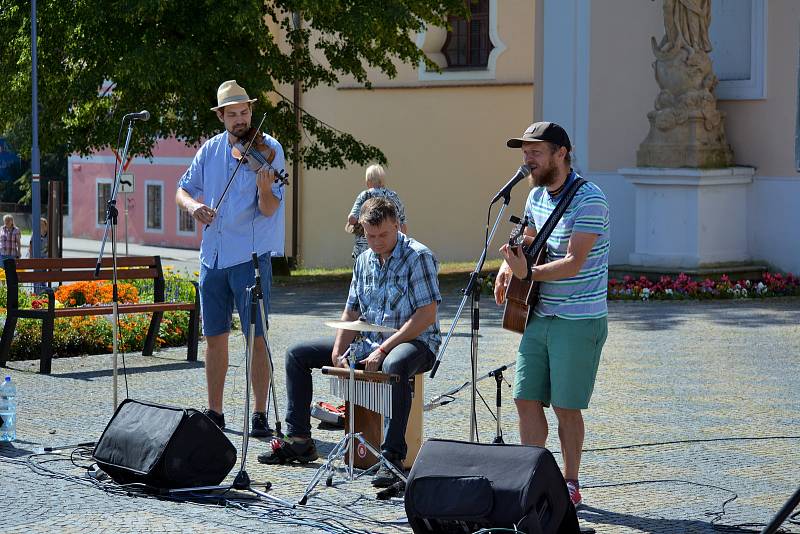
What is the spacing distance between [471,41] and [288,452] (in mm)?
23490

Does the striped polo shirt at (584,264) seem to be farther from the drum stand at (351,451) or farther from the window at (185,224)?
the window at (185,224)

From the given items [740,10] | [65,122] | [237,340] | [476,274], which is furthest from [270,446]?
[65,122]

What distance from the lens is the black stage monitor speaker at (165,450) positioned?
6664 mm

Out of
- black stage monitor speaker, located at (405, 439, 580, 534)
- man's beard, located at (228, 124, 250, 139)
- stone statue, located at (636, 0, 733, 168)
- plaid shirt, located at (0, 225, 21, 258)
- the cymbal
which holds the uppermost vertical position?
stone statue, located at (636, 0, 733, 168)

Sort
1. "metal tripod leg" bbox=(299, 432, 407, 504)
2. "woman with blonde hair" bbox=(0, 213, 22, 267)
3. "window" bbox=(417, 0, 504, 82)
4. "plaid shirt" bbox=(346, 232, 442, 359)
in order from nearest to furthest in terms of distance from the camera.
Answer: "metal tripod leg" bbox=(299, 432, 407, 504)
"plaid shirt" bbox=(346, 232, 442, 359)
"woman with blonde hair" bbox=(0, 213, 22, 267)
"window" bbox=(417, 0, 504, 82)

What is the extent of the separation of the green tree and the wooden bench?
861cm

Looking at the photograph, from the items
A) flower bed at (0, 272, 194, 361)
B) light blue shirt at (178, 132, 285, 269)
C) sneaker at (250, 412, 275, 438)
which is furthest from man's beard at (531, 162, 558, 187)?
flower bed at (0, 272, 194, 361)

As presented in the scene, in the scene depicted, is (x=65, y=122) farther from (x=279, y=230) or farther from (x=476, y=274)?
(x=476, y=274)

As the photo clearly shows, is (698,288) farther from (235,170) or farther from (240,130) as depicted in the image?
(235,170)

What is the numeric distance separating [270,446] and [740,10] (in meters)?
14.6

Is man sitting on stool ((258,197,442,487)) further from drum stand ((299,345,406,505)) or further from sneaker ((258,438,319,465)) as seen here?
drum stand ((299,345,406,505))

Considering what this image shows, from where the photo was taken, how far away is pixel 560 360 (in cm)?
644

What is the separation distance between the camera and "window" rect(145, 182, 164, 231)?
38.9m

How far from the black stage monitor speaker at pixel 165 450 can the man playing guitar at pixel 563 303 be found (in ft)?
4.95
